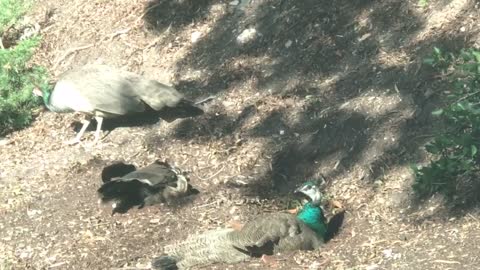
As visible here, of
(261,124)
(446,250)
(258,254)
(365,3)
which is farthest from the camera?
(365,3)

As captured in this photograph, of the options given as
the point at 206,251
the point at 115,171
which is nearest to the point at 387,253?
the point at 206,251

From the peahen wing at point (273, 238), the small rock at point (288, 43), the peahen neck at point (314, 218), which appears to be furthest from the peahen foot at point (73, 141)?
the peahen neck at point (314, 218)

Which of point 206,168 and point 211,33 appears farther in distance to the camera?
point 211,33

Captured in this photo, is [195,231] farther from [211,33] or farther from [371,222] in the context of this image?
[211,33]

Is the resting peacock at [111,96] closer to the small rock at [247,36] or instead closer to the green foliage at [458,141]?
the small rock at [247,36]

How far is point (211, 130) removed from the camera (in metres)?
6.88

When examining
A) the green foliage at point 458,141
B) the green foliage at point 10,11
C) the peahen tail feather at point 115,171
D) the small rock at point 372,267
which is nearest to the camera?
the green foliage at point 458,141

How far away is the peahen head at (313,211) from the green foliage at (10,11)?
4.87 m

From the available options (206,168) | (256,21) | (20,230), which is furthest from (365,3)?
(20,230)

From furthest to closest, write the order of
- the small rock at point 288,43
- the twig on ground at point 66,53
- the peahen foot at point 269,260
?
the twig on ground at point 66,53
the small rock at point 288,43
the peahen foot at point 269,260

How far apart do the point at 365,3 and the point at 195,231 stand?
9.30 feet

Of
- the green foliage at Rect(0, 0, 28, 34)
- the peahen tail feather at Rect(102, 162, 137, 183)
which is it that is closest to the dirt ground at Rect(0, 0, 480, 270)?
the peahen tail feather at Rect(102, 162, 137, 183)

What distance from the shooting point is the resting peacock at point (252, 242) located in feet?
17.0

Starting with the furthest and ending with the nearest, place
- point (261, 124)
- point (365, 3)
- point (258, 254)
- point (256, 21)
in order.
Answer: point (256, 21) → point (365, 3) → point (261, 124) → point (258, 254)
